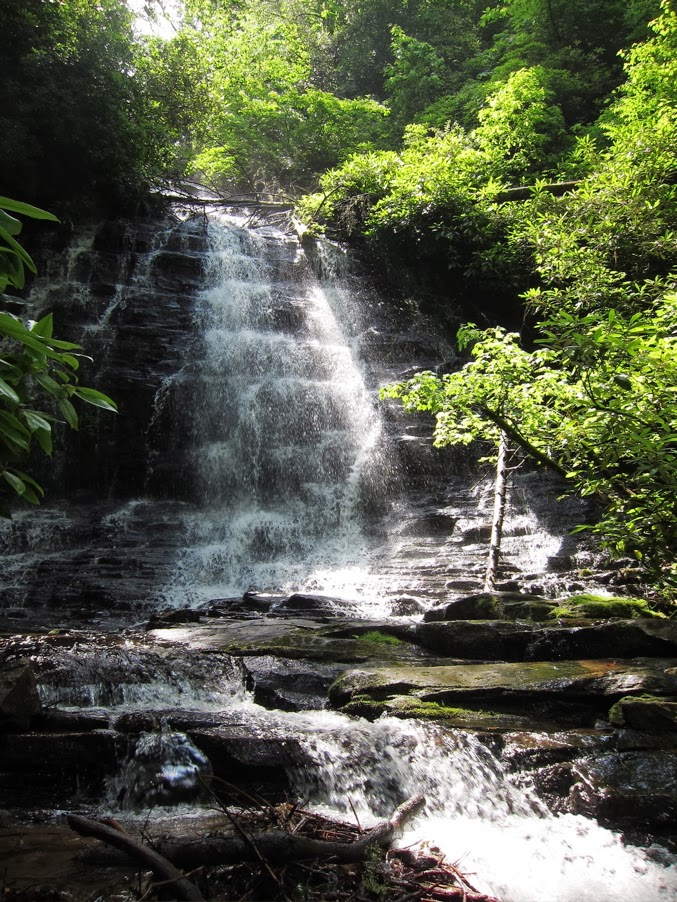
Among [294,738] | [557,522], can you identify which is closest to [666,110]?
[557,522]

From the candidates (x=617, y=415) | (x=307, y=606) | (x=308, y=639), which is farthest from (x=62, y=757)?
(x=307, y=606)

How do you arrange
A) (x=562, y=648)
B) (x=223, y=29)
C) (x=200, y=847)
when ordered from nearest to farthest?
(x=200, y=847) < (x=562, y=648) < (x=223, y=29)

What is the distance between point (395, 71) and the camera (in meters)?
22.5

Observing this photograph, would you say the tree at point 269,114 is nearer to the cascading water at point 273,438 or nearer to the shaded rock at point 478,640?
the cascading water at point 273,438

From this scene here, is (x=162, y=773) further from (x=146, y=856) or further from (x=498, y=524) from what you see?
(x=498, y=524)

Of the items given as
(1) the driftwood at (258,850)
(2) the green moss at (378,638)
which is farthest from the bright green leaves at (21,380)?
(2) the green moss at (378,638)

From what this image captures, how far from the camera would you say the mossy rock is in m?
3.74

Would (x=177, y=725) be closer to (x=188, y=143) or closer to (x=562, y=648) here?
(x=562, y=648)

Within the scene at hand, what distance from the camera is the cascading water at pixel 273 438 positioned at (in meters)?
10.5

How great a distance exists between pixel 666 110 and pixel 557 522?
9202 mm

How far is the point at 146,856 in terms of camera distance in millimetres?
1963

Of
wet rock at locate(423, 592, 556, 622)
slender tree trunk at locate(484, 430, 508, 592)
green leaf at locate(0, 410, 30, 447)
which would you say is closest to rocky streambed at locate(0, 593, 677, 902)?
wet rock at locate(423, 592, 556, 622)

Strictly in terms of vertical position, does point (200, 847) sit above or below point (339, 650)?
above

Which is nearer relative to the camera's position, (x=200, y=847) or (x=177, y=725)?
(x=200, y=847)
